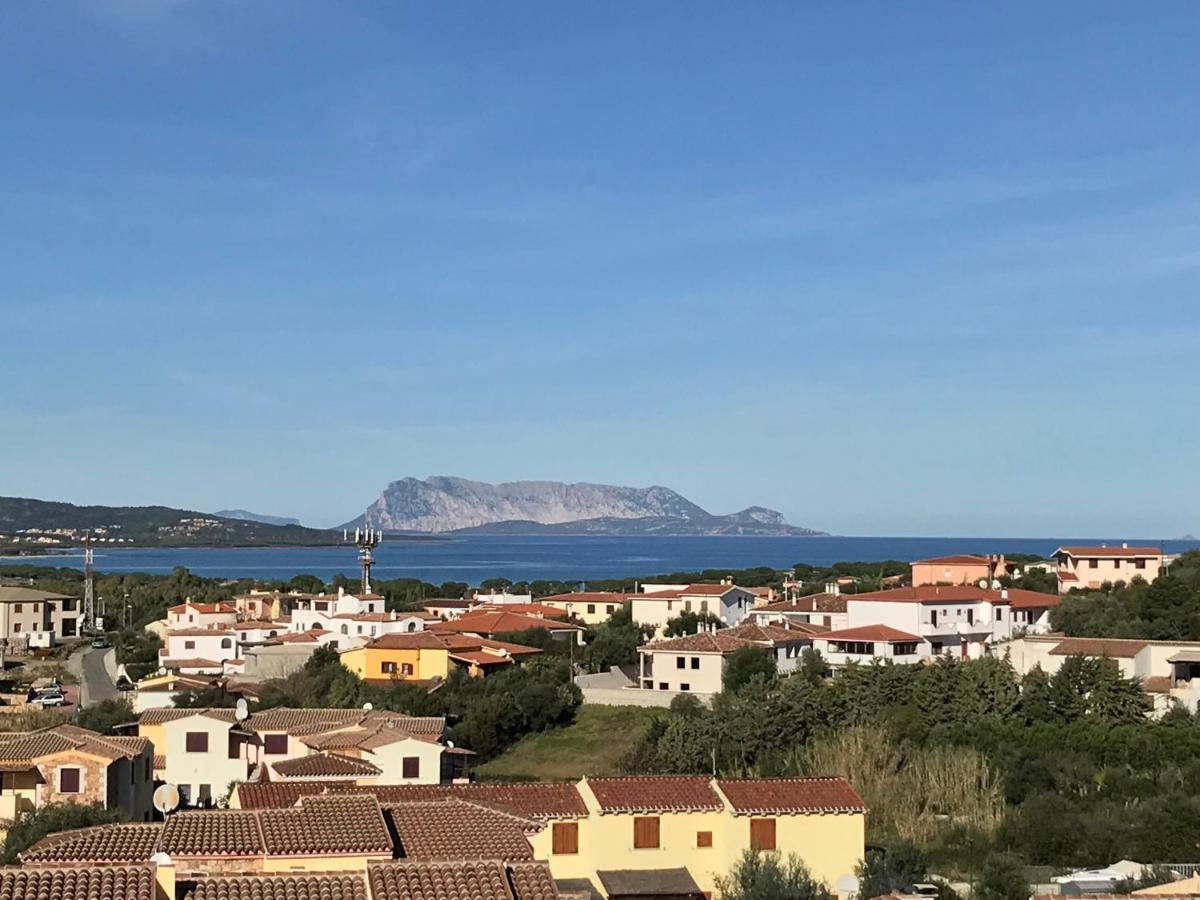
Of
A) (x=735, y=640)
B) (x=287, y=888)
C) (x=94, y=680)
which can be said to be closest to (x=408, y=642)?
(x=735, y=640)

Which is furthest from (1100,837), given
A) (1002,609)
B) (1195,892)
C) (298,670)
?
(298,670)

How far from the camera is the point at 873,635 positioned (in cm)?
4797

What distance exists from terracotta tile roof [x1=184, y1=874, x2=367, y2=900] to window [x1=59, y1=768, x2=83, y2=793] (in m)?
15.3

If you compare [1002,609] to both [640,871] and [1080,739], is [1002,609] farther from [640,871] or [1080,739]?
[640,871]

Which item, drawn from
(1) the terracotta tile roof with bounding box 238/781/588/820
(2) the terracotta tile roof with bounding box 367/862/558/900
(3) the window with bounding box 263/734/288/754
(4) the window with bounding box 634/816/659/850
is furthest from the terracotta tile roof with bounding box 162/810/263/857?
(3) the window with bounding box 263/734/288/754

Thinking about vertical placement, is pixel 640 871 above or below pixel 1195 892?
below

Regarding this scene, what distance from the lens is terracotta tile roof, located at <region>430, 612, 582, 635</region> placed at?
60.0 m

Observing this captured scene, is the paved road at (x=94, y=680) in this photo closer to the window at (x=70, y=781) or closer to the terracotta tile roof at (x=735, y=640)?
the terracotta tile roof at (x=735, y=640)

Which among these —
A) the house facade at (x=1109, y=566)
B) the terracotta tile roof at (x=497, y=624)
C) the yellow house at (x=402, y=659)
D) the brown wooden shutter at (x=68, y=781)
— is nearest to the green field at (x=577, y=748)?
the yellow house at (x=402, y=659)

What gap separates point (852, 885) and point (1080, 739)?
1792 cm

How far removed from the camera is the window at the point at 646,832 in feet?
68.1

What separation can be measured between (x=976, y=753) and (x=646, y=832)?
14.0m

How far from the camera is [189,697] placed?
148 feet

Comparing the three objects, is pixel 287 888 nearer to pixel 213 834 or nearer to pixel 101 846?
pixel 213 834
